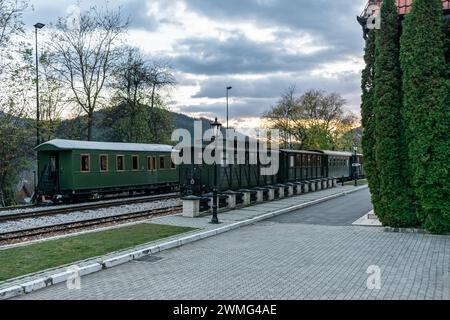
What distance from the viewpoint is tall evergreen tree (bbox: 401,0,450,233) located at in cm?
1188

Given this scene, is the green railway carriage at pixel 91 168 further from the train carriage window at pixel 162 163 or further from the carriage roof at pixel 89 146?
the train carriage window at pixel 162 163

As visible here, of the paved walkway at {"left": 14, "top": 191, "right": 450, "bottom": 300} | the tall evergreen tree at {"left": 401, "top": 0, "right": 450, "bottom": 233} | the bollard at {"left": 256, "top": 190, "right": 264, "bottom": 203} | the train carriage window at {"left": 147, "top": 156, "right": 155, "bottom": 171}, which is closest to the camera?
the paved walkway at {"left": 14, "top": 191, "right": 450, "bottom": 300}

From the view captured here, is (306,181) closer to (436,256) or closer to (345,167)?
(345,167)

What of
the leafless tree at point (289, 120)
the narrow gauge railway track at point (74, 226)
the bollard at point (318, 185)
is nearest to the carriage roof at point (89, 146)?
the narrow gauge railway track at point (74, 226)

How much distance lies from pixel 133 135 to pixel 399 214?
3040cm

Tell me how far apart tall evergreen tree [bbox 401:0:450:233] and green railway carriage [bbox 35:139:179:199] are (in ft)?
55.3

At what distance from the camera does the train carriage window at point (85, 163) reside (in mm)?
22578

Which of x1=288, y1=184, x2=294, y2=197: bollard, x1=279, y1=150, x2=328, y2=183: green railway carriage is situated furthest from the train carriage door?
x1=288, y1=184, x2=294, y2=197: bollard

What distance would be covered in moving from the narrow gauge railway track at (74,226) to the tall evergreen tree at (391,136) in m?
9.37

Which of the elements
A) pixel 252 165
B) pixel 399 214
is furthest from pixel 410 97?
pixel 252 165

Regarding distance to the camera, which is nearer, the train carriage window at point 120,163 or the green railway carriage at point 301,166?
the train carriage window at point 120,163

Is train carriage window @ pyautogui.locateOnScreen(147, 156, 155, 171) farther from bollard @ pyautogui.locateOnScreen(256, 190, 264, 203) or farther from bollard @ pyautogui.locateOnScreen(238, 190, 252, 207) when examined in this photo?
bollard @ pyautogui.locateOnScreen(238, 190, 252, 207)

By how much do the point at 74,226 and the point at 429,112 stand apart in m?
12.0

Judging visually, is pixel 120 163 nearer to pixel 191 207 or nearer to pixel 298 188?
pixel 191 207
